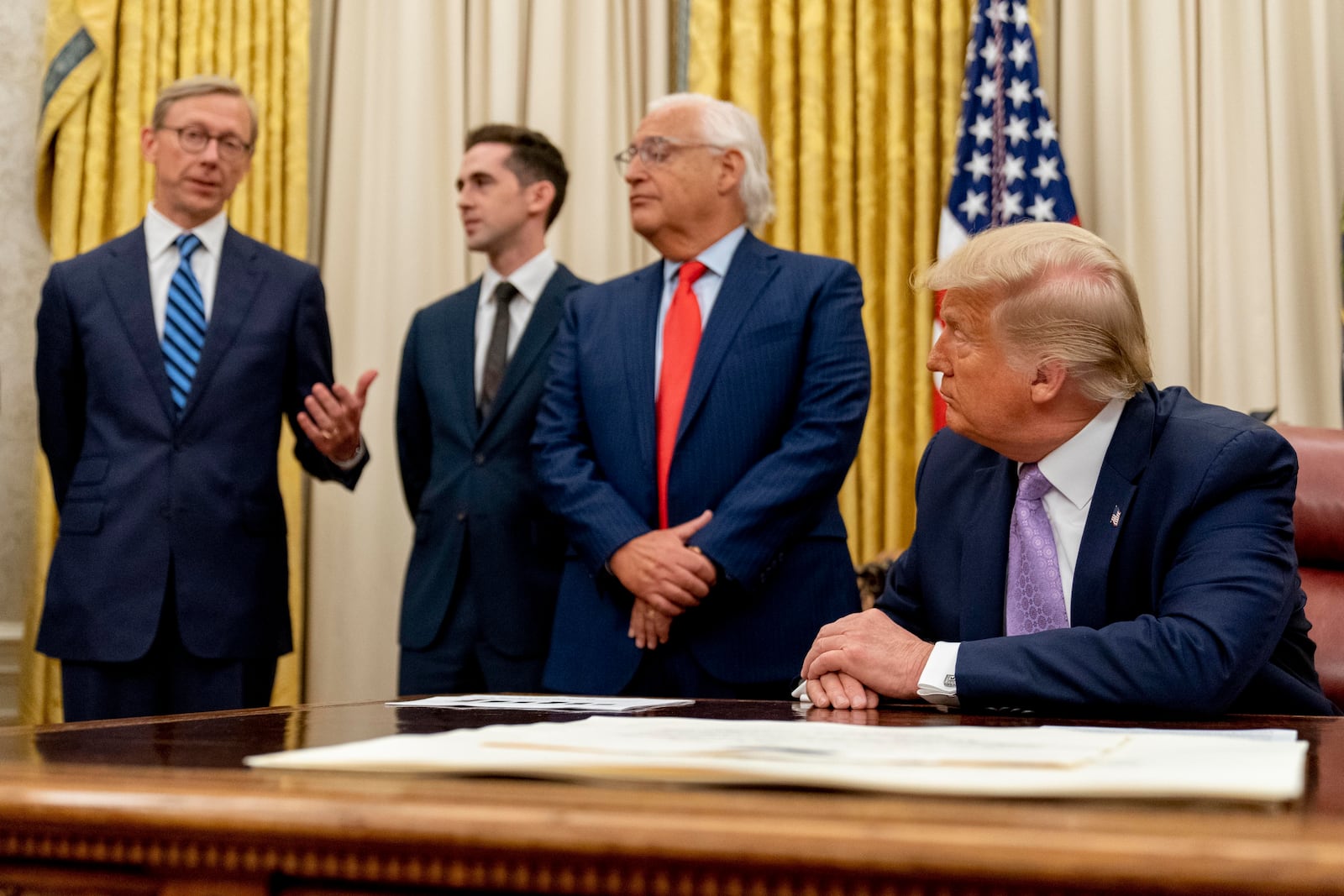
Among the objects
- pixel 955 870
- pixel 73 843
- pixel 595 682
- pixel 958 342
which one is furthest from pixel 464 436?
pixel 955 870

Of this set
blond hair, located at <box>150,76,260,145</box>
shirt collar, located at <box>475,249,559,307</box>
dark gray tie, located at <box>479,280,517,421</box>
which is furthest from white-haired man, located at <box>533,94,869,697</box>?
blond hair, located at <box>150,76,260,145</box>

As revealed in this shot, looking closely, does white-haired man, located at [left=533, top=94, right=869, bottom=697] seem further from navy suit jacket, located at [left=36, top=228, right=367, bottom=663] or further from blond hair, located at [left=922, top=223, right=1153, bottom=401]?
blond hair, located at [left=922, top=223, right=1153, bottom=401]

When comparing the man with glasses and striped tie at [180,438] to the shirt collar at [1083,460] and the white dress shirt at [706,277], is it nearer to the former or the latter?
the white dress shirt at [706,277]

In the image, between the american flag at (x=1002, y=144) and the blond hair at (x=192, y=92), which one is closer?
the blond hair at (x=192, y=92)

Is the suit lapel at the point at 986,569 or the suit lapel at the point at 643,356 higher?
the suit lapel at the point at 643,356

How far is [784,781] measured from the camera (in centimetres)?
69

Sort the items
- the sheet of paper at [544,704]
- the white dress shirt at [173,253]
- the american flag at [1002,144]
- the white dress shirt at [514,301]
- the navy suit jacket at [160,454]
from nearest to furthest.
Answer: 1. the sheet of paper at [544,704]
2. the navy suit jacket at [160,454]
3. the white dress shirt at [173,253]
4. the white dress shirt at [514,301]
5. the american flag at [1002,144]

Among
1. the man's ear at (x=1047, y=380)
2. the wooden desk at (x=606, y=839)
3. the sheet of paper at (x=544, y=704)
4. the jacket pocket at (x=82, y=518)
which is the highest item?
the man's ear at (x=1047, y=380)

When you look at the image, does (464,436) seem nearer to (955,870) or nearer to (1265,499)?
(1265,499)

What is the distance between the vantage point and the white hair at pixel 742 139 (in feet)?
10.6

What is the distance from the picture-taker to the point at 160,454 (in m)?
2.96

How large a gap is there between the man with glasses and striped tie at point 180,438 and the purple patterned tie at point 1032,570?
1677 millimetres

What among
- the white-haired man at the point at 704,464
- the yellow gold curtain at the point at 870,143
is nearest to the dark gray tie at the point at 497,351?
the white-haired man at the point at 704,464

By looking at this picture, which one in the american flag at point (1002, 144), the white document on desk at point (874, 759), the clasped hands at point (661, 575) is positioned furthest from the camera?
the american flag at point (1002, 144)
